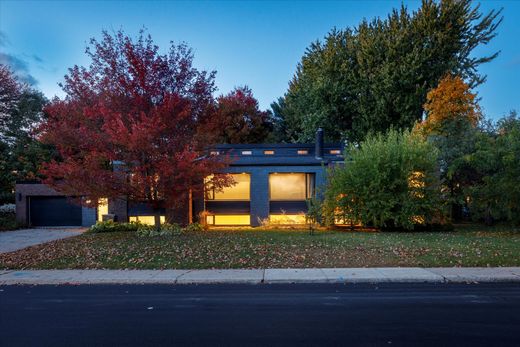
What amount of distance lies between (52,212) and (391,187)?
2026cm

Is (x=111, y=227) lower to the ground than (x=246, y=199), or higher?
lower

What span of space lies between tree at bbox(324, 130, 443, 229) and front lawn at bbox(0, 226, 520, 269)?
2778 mm

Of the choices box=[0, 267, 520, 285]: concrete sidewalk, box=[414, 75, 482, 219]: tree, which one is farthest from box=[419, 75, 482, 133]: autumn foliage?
box=[0, 267, 520, 285]: concrete sidewalk

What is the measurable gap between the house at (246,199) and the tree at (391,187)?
14.1 feet

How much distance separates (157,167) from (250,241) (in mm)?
4444

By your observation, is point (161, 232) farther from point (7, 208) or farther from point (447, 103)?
point (447, 103)

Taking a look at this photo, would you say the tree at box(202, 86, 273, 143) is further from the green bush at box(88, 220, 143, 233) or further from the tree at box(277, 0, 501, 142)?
the green bush at box(88, 220, 143, 233)

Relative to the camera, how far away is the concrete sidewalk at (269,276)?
908 centimetres

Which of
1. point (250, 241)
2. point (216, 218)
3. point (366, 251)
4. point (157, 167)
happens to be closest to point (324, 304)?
point (366, 251)

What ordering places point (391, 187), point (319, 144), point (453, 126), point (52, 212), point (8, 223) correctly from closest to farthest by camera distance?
1. point (391, 187)
2. point (8, 223)
3. point (319, 144)
4. point (52, 212)
5. point (453, 126)

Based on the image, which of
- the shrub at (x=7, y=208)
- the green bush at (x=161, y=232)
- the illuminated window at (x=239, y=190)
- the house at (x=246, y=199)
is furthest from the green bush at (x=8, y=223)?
the illuminated window at (x=239, y=190)

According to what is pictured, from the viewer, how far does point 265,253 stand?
11.7m

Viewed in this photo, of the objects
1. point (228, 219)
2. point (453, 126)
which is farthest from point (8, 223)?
point (453, 126)

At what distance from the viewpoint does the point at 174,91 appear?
14516 mm
